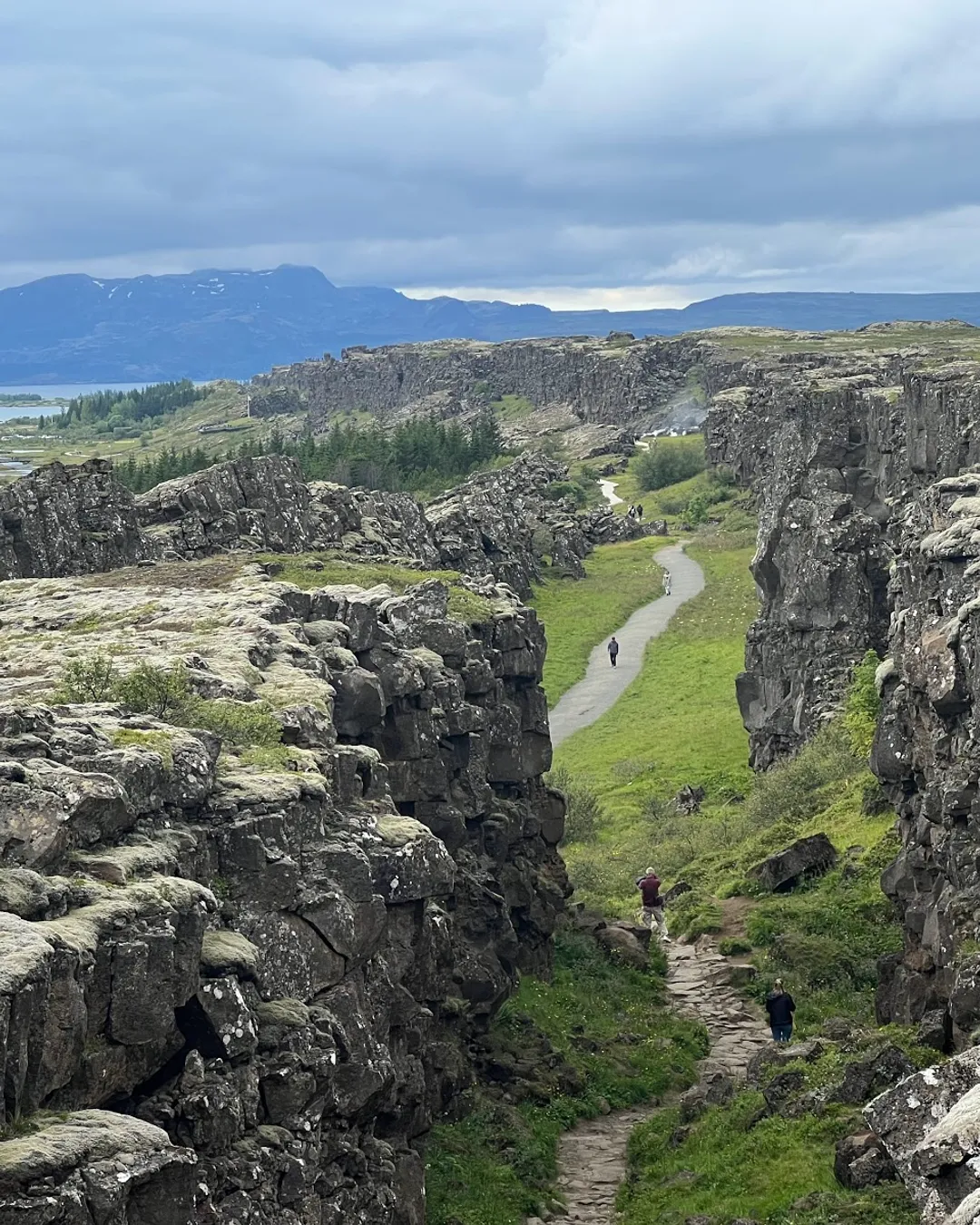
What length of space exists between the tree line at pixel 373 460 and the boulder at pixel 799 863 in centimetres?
8419

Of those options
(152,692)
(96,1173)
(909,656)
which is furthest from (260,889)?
(909,656)

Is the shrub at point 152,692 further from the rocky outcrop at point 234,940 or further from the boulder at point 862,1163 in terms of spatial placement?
the boulder at point 862,1163

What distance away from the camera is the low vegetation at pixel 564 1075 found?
36406mm

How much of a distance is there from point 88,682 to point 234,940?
11.8 m

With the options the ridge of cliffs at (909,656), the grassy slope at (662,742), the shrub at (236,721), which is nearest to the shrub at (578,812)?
the grassy slope at (662,742)

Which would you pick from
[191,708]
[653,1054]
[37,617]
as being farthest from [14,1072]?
[37,617]

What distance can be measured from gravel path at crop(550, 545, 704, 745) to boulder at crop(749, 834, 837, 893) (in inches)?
1199

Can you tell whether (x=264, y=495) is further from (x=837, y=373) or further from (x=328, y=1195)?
(x=837, y=373)

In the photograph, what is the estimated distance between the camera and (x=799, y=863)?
6131 cm

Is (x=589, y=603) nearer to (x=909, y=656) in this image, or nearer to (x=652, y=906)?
(x=652, y=906)

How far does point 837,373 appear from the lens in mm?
171875

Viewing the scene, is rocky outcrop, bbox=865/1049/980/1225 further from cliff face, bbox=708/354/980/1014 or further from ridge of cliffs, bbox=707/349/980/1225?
cliff face, bbox=708/354/980/1014

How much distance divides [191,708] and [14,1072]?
15.3 meters

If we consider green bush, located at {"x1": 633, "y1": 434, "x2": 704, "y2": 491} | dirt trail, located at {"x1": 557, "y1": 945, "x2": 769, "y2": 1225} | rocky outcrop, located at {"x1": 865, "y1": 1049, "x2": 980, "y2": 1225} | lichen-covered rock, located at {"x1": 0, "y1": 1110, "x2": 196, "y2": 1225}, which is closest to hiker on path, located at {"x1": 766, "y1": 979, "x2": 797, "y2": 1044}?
dirt trail, located at {"x1": 557, "y1": 945, "x2": 769, "y2": 1225}
